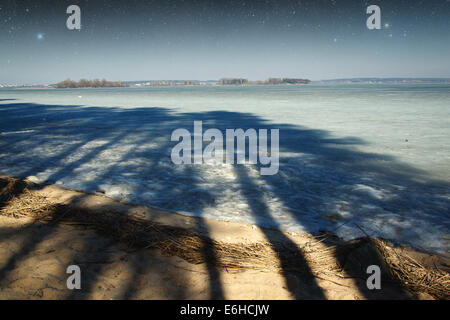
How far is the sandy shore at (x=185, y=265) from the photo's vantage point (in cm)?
157

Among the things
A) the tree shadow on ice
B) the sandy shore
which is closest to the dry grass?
the sandy shore

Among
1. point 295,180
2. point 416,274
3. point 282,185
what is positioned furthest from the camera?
point 295,180

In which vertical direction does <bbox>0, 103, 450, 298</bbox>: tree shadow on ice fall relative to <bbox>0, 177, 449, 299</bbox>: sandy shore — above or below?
above

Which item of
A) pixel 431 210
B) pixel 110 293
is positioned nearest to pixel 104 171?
pixel 110 293

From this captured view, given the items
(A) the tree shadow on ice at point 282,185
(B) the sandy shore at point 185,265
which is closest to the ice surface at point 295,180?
(A) the tree shadow on ice at point 282,185

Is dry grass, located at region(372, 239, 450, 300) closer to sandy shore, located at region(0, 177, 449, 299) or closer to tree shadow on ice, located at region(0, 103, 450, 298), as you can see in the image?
→ sandy shore, located at region(0, 177, 449, 299)

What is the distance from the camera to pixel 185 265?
5.93 feet

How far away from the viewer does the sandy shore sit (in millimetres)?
1568

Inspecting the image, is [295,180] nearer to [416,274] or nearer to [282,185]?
[282,185]

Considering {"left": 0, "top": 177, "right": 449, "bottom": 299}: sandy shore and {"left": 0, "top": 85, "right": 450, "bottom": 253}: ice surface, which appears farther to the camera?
{"left": 0, "top": 85, "right": 450, "bottom": 253}: ice surface

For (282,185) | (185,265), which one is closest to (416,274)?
(185,265)

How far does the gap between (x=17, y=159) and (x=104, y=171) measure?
191cm
